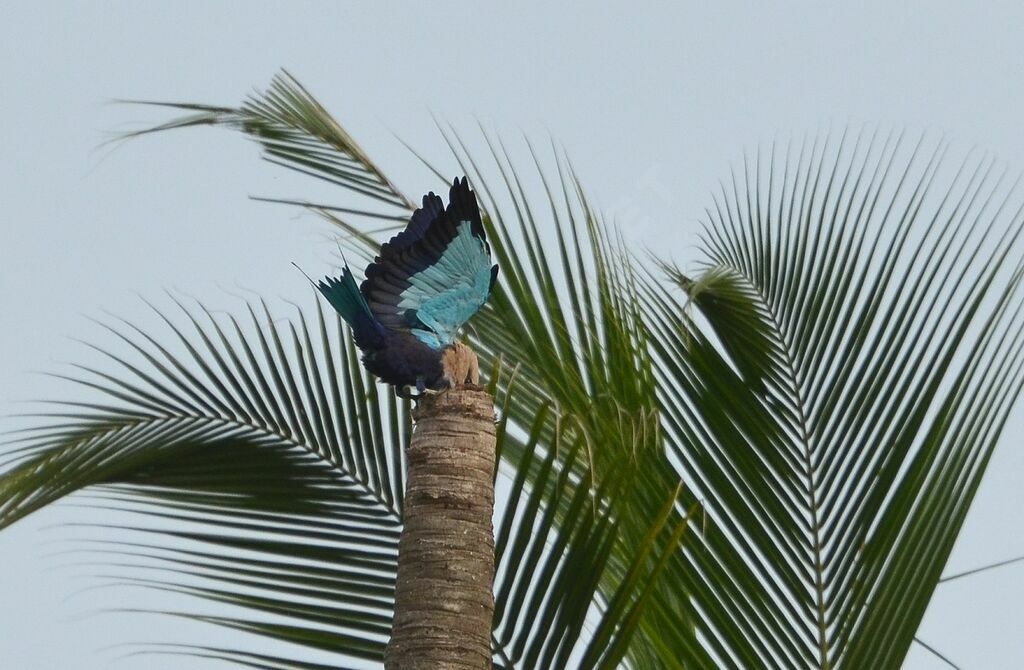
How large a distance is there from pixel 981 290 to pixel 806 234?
55 centimetres

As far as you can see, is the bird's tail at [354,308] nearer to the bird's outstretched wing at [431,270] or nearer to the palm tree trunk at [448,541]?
the bird's outstretched wing at [431,270]

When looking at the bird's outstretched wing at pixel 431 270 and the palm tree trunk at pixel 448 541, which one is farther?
the bird's outstretched wing at pixel 431 270

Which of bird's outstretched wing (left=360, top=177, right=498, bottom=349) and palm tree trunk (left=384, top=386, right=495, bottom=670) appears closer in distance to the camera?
palm tree trunk (left=384, top=386, right=495, bottom=670)

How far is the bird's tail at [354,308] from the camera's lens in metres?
1.97

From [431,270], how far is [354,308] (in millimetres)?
136

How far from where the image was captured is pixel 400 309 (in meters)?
2.03

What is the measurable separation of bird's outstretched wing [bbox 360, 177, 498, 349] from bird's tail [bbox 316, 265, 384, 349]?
21 mm

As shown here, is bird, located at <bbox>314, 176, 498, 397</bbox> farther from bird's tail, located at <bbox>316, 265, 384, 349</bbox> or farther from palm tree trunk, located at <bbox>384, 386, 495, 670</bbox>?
palm tree trunk, located at <bbox>384, 386, 495, 670</bbox>

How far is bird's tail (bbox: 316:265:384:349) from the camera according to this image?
1975 mm

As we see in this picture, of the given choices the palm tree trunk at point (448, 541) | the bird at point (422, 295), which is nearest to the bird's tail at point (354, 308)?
the bird at point (422, 295)

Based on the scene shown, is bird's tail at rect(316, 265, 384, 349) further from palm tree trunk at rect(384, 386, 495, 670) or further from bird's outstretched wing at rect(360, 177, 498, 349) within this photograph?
palm tree trunk at rect(384, 386, 495, 670)

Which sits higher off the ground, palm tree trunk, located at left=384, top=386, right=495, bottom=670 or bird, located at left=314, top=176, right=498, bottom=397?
bird, located at left=314, top=176, right=498, bottom=397

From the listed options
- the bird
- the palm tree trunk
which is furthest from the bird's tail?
the palm tree trunk

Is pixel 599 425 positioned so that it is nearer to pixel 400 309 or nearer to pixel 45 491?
pixel 400 309
